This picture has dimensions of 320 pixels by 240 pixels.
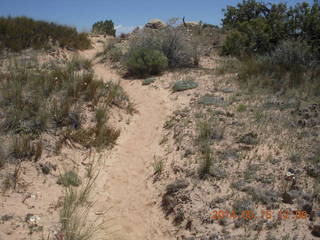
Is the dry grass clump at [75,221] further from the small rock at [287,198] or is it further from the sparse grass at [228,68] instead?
the sparse grass at [228,68]

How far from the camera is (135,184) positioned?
4.86m

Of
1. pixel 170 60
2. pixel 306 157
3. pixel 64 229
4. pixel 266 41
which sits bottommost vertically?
pixel 64 229

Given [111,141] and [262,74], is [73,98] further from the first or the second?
[262,74]

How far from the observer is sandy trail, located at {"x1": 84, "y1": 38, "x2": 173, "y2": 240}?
3.85 metres

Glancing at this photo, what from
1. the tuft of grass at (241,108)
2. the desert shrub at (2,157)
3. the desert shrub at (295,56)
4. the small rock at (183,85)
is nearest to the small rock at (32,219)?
the desert shrub at (2,157)

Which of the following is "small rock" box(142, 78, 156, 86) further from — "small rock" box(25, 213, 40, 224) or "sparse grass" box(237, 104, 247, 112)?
"small rock" box(25, 213, 40, 224)

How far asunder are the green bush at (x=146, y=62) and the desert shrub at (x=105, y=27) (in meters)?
9.62

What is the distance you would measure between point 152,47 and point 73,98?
570cm

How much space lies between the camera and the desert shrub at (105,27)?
19508 mm

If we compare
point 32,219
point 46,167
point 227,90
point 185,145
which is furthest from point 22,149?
point 227,90

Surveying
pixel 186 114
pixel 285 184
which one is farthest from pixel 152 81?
pixel 285 184

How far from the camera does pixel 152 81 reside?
9.75 meters

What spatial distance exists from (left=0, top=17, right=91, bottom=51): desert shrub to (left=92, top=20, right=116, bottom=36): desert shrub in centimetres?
483

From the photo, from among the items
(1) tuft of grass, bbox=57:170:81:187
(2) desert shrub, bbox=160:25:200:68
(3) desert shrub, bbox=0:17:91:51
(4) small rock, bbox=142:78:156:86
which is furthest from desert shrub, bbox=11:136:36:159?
(2) desert shrub, bbox=160:25:200:68
